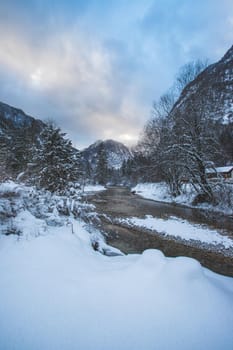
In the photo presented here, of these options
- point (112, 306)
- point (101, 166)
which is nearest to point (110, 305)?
point (112, 306)

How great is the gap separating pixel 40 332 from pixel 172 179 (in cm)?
1709

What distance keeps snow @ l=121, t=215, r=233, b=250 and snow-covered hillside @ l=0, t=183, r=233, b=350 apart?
4.77m

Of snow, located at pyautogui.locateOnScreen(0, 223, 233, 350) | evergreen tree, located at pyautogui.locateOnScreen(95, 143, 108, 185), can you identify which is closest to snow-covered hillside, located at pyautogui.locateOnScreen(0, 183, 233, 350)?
snow, located at pyautogui.locateOnScreen(0, 223, 233, 350)

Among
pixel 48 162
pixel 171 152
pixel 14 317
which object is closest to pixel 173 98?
pixel 171 152

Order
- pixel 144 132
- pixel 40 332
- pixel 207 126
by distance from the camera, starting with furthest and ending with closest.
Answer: pixel 144 132
pixel 207 126
pixel 40 332

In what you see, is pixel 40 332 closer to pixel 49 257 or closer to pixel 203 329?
pixel 49 257

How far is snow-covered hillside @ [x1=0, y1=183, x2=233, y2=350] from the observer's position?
60.9 inches

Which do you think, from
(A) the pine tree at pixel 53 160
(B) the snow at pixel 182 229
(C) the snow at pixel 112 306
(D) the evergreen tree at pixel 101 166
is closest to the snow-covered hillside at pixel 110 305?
(C) the snow at pixel 112 306

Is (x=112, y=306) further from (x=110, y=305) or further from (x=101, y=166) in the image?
(x=101, y=166)

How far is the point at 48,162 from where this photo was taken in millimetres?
14633

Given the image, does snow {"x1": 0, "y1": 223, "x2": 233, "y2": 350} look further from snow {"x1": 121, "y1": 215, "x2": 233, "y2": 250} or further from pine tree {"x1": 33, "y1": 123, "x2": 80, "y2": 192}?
pine tree {"x1": 33, "y1": 123, "x2": 80, "y2": 192}

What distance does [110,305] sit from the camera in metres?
1.91

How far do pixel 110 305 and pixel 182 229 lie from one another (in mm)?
6805

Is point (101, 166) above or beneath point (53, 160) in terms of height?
above
